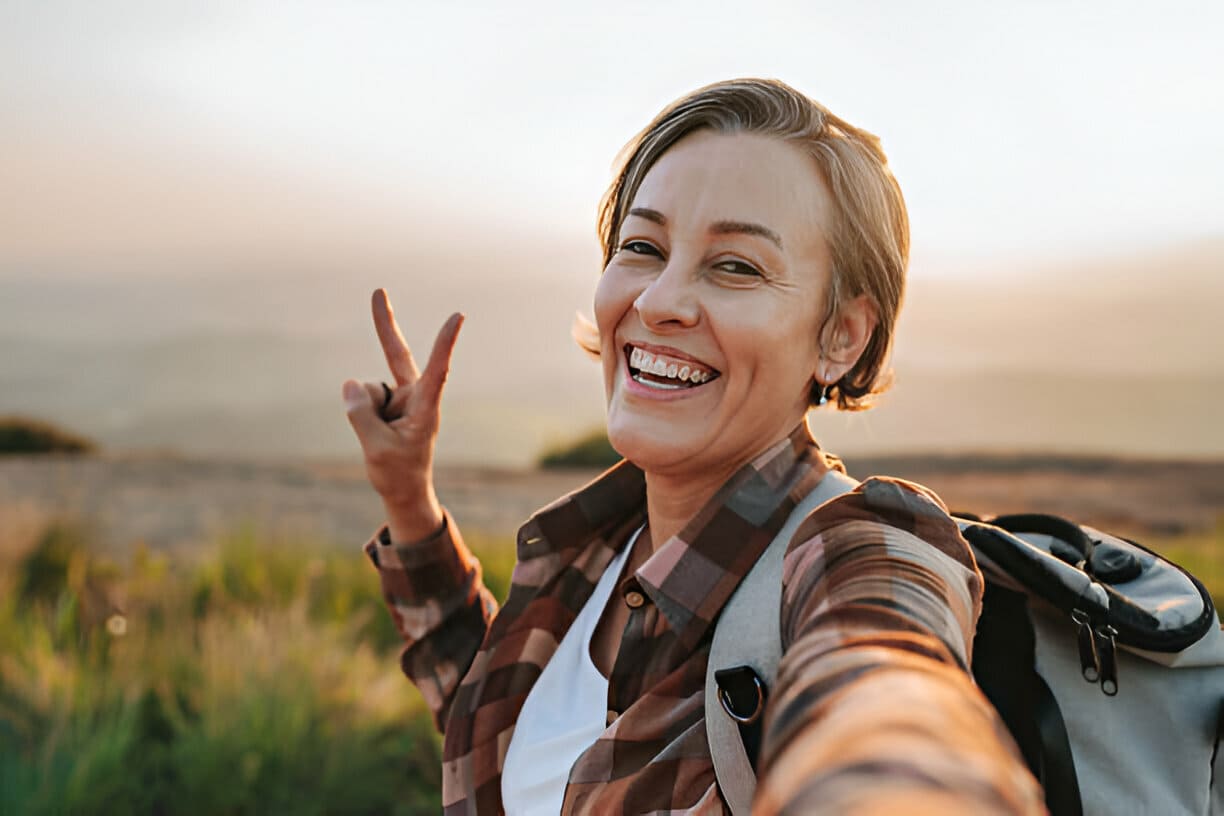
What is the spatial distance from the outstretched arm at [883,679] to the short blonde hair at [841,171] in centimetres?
57

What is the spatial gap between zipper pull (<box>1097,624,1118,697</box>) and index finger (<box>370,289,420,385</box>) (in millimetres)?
1641

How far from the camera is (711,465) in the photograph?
1.97 metres

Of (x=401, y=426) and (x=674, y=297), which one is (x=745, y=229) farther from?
(x=401, y=426)

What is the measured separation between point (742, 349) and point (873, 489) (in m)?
0.48

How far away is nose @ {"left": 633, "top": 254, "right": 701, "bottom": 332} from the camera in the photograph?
1849mm

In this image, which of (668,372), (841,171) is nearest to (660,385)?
(668,372)

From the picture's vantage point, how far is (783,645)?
1423mm

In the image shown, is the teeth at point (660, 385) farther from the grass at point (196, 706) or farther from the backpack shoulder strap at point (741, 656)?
the grass at point (196, 706)

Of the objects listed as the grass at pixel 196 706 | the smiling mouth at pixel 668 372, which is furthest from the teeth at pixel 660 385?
the grass at pixel 196 706

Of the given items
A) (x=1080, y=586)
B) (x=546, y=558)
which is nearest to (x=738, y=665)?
(x=1080, y=586)

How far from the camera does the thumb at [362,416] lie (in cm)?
257

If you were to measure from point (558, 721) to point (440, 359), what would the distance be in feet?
2.97

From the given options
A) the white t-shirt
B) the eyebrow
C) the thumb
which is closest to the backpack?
the white t-shirt

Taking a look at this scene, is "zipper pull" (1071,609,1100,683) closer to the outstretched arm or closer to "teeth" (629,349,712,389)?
the outstretched arm
